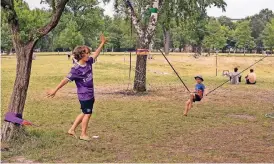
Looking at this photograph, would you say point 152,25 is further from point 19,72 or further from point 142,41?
point 19,72

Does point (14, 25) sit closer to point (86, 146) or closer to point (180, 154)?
point (86, 146)

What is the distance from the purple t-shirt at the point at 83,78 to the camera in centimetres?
688

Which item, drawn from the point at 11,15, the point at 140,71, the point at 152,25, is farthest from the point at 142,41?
the point at 11,15

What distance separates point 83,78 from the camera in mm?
6930

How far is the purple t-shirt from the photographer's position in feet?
22.6

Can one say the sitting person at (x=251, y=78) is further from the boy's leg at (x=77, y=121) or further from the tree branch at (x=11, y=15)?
the tree branch at (x=11, y=15)

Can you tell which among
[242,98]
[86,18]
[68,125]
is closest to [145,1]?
[242,98]

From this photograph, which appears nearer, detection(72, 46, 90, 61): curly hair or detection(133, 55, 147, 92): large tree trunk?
detection(72, 46, 90, 61): curly hair

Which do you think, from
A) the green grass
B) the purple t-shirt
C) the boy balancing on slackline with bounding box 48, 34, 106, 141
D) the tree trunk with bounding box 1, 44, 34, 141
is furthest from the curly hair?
the green grass

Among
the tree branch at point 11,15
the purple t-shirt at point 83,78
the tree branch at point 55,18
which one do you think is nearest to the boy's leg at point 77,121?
the purple t-shirt at point 83,78

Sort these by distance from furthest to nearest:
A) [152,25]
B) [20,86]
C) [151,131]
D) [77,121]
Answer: [152,25]
[151,131]
[77,121]
[20,86]

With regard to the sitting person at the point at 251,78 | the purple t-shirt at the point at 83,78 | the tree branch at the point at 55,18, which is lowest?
the sitting person at the point at 251,78

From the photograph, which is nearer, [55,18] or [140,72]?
[55,18]

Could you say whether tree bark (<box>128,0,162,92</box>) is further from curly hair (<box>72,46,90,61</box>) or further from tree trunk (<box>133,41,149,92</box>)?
curly hair (<box>72,46,90,61</box>)
